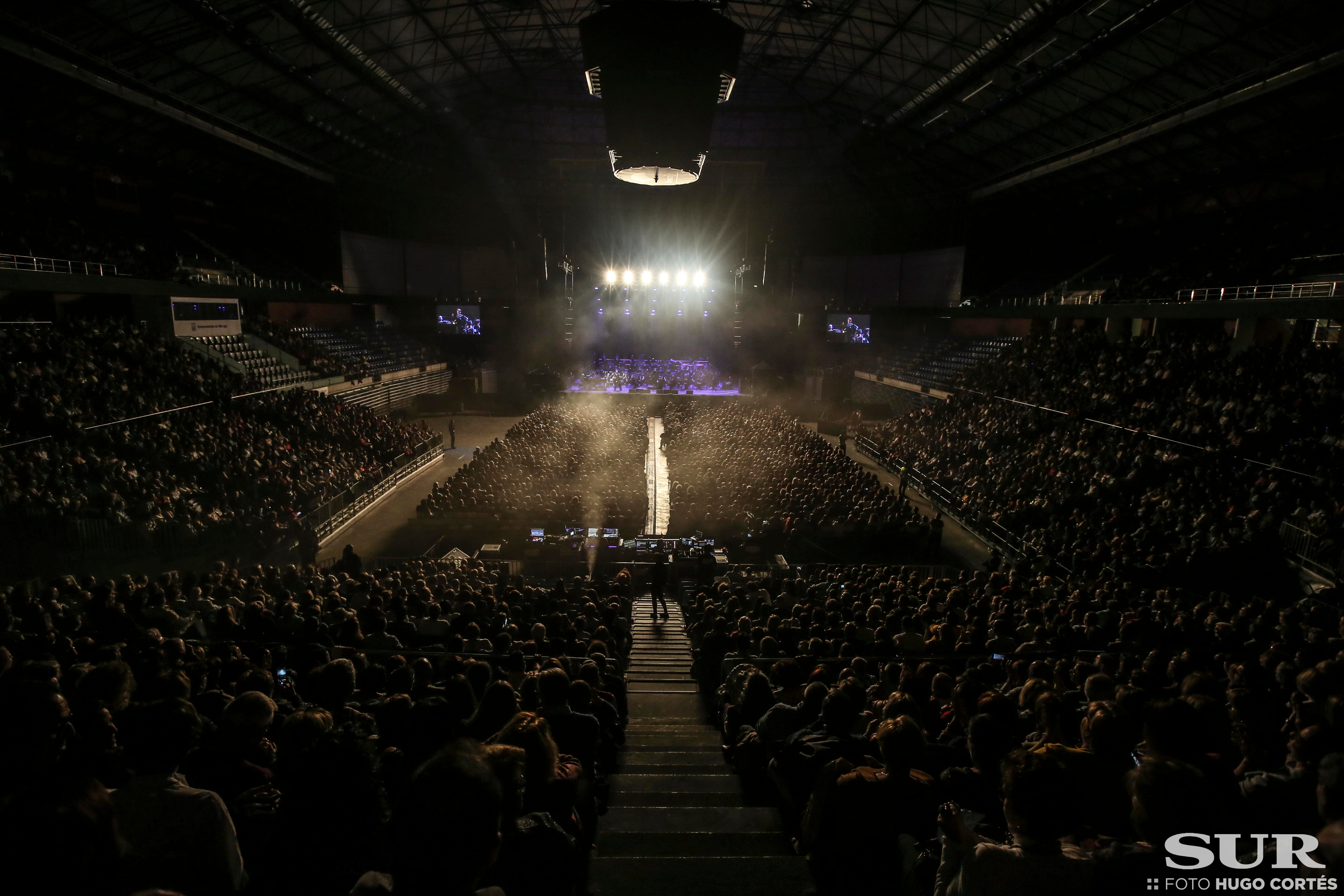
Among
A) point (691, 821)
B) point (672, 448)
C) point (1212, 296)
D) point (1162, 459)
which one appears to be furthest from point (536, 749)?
point (1212, 296)

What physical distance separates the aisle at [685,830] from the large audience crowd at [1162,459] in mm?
9708

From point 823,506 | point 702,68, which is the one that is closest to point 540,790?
point 702,68

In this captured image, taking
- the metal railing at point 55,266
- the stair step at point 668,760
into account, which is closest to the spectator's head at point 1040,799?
the stair step at point 668,760

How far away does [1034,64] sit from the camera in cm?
2125

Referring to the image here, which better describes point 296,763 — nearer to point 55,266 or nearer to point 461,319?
point 55,266

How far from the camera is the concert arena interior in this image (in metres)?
2.62

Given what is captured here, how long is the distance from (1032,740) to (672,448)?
71.8 feet

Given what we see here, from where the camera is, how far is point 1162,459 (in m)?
Result: 15.4

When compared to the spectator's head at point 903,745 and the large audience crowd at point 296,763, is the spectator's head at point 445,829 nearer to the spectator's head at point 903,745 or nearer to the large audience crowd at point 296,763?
the large audience crowd at point 296,763

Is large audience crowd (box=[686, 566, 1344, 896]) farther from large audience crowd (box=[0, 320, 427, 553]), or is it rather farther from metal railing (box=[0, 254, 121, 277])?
metal railing (box=[0, 254, 121, 277])

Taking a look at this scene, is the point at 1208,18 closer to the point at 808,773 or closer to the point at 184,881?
the point at 808,773

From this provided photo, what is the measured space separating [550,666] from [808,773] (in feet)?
8.33

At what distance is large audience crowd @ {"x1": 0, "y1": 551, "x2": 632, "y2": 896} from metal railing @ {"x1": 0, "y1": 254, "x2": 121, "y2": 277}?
17.2 meters

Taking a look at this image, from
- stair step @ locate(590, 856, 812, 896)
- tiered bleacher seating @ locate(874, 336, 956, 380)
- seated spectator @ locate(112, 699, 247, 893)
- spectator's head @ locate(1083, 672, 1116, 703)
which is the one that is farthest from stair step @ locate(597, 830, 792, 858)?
tiered bleacher seating @ locate(874, 336, 956, 380)
